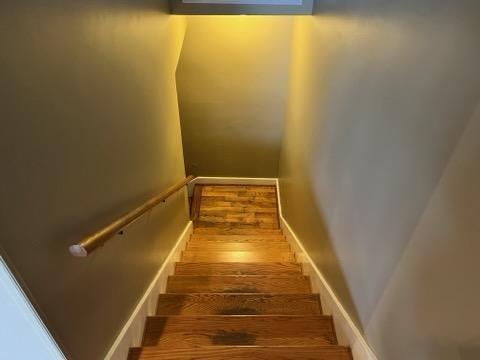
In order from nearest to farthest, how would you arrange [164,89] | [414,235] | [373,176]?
1. [414,235]
2. [373,176]
3. [164,89]

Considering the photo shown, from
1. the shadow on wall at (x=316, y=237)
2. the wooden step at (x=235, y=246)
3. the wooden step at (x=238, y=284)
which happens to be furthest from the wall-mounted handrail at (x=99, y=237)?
the wooden step at (x=235, y=246)

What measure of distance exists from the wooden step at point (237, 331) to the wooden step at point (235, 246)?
4.92ft

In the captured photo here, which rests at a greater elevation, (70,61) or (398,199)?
(70,61)

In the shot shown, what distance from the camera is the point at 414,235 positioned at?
37.7 inches

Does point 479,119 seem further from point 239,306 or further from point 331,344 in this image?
point 239,306

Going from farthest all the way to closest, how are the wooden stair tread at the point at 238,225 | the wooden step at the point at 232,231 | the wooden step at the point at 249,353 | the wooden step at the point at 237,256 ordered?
the wooden stair tread at the point at 238,225 < the wooden step at the point at 232,231 < the wooden step at the point at 237,256 < the wooden step at the point at 249,353

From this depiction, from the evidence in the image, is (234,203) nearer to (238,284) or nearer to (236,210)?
(236,210)

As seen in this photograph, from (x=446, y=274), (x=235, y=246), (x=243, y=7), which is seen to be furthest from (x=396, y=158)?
(x=235, y=246)

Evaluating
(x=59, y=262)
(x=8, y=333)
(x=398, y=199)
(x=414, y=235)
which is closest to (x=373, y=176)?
(x=398, y=199)

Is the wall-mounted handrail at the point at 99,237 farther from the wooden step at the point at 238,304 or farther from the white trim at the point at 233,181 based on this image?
the white trim at the point at 233,181

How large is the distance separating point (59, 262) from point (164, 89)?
5.09 ft

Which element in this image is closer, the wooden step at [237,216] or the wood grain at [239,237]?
the wood grain at [239,237]

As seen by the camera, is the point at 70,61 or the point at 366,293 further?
the point at 366,293

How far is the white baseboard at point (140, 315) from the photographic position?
1428mm
